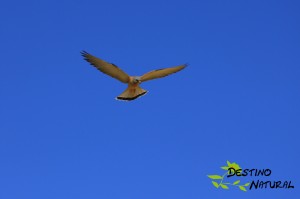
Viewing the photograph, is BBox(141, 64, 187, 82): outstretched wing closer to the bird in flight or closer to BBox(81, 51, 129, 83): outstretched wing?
the bird in flight

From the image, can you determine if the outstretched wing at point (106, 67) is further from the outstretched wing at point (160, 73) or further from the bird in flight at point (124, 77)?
the outstretched wing at point (160, 73)

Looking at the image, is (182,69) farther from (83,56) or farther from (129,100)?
(83,56)

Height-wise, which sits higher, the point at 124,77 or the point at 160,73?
the point at 160,73

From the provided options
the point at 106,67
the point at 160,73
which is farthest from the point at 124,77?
the point at 160,73

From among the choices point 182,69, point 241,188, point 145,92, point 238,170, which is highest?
point 182,69

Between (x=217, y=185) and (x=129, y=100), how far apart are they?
10.4 ft

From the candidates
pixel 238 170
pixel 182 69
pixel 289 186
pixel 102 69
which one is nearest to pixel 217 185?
pixel 238 170

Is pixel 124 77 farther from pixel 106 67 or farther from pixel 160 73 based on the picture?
pixel 160 73

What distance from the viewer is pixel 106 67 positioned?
10305 millimetres

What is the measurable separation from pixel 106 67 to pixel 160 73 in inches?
53.1

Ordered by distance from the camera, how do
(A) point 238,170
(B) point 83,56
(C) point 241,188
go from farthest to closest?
1. (A) point 238,170
2. (C) point 241,188
3. (B) point 83,56

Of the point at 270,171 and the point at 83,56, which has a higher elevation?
the point at 83,56

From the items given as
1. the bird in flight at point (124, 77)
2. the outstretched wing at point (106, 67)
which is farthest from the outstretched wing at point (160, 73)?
the outstretched wing at point (106, 67)

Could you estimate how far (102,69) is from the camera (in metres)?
10.4
